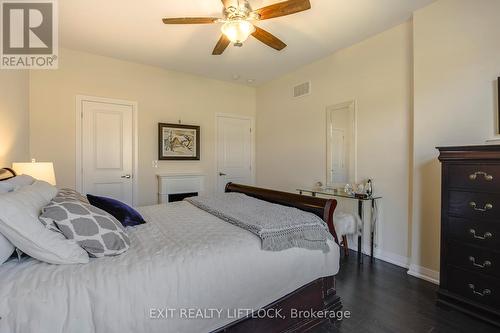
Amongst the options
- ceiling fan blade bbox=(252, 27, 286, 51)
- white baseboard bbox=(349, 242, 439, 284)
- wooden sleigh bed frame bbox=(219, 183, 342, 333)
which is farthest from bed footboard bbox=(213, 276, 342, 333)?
ceiling fan blade bbox=(252, 27, 286, 51)

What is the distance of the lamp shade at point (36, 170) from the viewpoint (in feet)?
7.59

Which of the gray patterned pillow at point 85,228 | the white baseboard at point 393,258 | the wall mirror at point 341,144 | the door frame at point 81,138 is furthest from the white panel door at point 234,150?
the gray patterned pillow at point 85,228

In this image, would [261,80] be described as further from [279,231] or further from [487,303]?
[487,303]

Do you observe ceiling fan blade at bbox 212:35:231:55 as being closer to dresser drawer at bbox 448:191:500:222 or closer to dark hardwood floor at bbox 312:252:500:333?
dresser drawer at bbox 448:191:500:222

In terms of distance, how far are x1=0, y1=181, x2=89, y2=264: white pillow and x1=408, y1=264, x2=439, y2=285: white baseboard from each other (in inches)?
116

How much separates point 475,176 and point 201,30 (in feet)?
9.93

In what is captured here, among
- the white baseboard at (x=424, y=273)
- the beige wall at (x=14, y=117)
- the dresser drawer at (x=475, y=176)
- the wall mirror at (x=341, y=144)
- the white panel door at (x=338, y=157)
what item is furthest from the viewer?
the white panel door at (x=338, y=157)

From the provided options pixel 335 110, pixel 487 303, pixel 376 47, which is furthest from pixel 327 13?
pixel 487 303

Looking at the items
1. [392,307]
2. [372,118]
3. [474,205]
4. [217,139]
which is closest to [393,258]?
[392,307]

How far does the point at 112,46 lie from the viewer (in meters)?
3.36

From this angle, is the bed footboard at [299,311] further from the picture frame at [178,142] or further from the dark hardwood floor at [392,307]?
the picture frame at [178,142]

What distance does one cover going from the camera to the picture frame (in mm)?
4191

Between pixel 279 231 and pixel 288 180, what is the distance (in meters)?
2.88

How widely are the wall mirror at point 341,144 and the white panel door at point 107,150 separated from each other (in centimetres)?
306
